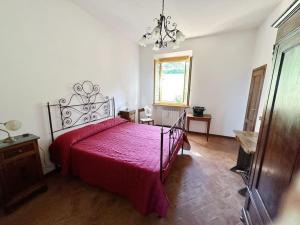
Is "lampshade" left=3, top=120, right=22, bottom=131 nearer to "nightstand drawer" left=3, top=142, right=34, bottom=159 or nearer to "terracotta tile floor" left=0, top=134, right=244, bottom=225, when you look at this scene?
"nightstand drawer" left=3, top=142, right=34, bottom=159

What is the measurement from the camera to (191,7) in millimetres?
2404

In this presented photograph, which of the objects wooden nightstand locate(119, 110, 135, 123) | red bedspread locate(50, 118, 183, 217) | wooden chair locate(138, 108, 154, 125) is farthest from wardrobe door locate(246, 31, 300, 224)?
wooden chair locate(138, 108, 154, 125)

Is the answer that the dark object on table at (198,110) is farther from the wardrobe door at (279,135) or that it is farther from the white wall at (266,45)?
the wardrobe door at (279,135)

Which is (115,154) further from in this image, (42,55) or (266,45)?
(266,45)

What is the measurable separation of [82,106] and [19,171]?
1477 mm

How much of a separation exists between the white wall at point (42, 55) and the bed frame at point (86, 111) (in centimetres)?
13

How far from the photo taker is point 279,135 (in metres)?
0.87

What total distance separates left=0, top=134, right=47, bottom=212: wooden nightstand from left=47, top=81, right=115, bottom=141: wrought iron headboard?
0.59 metres

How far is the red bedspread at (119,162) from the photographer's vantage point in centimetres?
155

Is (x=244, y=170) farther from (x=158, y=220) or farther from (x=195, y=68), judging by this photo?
(x=195, y=68)

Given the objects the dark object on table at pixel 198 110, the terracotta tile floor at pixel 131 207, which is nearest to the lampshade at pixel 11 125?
the terracotta tile floor at pixel 131 207

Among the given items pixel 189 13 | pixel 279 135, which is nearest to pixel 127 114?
pixel 189 13

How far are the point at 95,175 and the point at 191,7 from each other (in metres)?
3.10

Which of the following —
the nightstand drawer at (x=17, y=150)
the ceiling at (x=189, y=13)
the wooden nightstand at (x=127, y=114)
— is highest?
the ceiling at (x=189, y=13)
